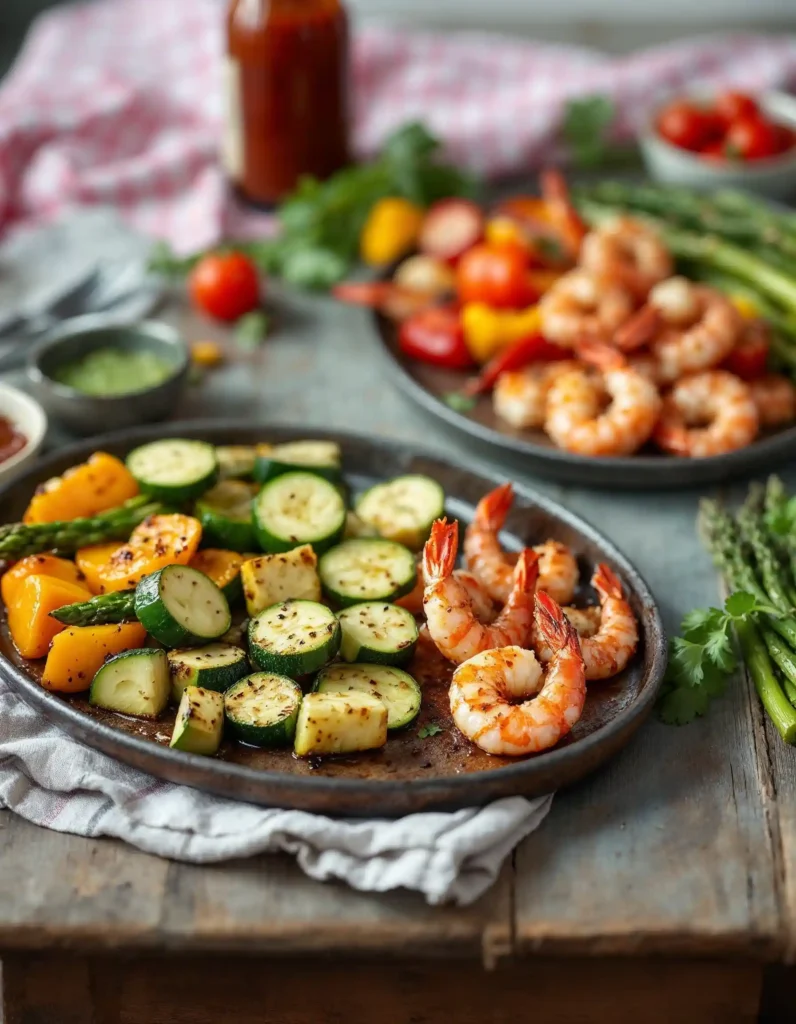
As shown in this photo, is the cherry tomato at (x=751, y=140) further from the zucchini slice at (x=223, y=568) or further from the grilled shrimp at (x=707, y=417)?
the zucchini slice at (x=223, y=568)

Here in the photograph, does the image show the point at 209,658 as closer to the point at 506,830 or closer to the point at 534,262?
the point at 506,830

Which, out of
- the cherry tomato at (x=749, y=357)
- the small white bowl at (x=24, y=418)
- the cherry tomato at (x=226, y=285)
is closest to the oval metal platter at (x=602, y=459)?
the cherry tomato at (x=749, y=357)

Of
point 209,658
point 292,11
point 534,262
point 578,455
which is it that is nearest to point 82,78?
point 292,11

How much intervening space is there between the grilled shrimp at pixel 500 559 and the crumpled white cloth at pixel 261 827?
710mm

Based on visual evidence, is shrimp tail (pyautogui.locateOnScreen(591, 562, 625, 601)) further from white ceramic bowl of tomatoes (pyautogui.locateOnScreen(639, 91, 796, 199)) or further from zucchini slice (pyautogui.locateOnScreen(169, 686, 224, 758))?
white ceramic bowl of tomatoes (pyautogui.locateOnScreen(639, 91, 796, 199))

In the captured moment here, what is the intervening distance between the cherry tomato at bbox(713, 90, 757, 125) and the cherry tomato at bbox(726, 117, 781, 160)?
0.04 m

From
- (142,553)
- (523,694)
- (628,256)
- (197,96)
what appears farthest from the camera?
(197,96)

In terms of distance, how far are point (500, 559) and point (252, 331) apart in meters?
2.04

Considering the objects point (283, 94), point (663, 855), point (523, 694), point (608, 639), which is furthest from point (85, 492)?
point (283, 94)

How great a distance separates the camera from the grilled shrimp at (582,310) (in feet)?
15.2

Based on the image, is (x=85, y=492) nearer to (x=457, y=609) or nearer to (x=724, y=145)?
(x=457, y=609)

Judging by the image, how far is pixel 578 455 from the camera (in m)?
4.27

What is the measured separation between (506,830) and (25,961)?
3.75 ft

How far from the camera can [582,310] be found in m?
4.77
